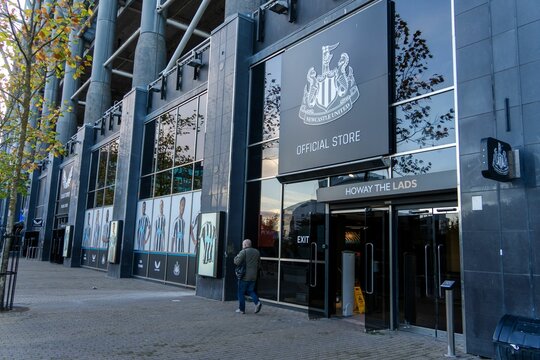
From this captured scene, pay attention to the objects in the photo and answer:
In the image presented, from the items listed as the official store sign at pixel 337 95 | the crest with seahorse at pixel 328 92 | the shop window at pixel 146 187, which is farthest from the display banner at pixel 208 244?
the shop window at pixel 146 187

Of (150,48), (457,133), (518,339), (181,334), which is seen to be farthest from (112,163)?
(518,339)

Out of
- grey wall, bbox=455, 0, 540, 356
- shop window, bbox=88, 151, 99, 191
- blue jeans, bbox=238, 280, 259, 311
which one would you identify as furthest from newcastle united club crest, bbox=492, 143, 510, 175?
shop window, bbox=88, 151, 99, 191

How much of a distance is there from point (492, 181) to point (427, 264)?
2145 millimetres

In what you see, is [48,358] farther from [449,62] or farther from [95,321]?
[449,62]

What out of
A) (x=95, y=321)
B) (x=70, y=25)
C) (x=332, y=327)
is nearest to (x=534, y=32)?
(x=332, y=327)

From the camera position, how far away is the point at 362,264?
1019 cm

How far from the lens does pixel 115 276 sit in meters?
20.4

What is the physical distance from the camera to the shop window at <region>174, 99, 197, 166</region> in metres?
16.9

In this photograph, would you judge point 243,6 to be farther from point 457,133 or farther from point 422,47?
point 457,133

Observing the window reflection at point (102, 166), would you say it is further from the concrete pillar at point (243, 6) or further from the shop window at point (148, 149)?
the concrete pillar at point (243, 6)

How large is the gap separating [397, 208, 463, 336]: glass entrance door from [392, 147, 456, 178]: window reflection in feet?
2.46

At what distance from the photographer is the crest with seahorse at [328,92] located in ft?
33.8

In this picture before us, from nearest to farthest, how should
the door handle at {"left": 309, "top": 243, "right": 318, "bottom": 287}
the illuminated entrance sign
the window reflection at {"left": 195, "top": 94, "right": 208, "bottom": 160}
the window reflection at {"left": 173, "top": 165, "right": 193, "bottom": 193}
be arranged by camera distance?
the illuminated entrance sign → the door handle at {"left": 309, "top": 243, "right": 318, "bottom": 287} → the window reflection at {"left": 195, "top": 94, "right": 208, "bottom": 160} → the window reflection at {"left": 173, "top": 165, "right": 193, "bottom": 193}

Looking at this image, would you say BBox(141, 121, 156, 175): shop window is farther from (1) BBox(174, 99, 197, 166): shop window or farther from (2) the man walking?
(2) the man walking
